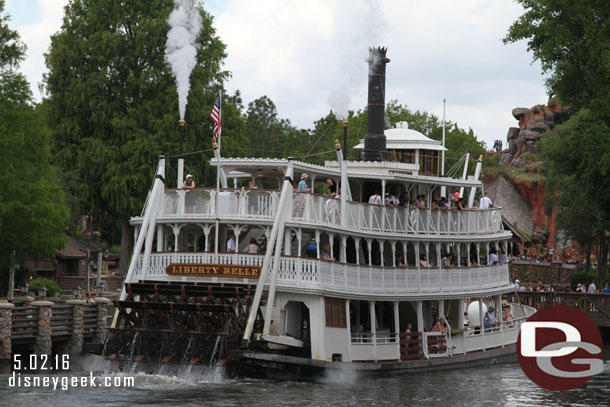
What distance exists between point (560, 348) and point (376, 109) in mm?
10122

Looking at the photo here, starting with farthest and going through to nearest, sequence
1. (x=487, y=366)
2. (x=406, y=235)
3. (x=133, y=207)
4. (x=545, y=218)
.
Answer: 1. (x=545, y=218)
2. (x=133, y=207)
3. (x=487, y=366)
4. (x=406, y=235)

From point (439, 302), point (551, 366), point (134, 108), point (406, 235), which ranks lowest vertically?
Answer: point (551, 366)

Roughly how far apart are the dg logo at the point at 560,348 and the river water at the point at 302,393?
1.83 metres

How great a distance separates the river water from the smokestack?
→ 7.06 meters

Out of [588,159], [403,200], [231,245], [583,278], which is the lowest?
[583,278]

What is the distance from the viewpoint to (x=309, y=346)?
28.5 meters

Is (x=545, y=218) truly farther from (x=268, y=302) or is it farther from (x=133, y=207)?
(x=268, y=302)

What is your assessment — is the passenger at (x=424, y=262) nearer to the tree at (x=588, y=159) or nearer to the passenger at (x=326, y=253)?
the passenger at (x=326, y=253)

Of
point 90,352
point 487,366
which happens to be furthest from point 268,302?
point 487,366

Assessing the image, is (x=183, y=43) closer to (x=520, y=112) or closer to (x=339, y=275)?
(x=339, y=275)

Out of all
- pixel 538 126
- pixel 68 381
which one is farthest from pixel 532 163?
pixel 68 381

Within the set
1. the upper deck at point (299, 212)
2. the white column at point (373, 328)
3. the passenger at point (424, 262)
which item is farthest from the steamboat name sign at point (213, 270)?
the passenger at point (424, 262)

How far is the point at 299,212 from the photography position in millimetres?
28172

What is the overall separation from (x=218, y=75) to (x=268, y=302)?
1038 inches
